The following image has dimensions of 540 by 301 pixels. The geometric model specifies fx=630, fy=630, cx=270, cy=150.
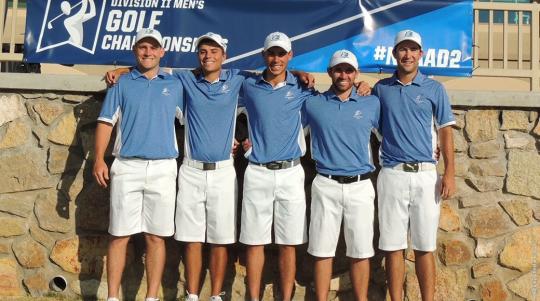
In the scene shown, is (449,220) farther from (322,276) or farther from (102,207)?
(102,207)

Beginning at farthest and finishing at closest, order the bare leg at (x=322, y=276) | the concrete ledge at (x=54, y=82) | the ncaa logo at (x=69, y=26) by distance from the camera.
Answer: the ncaa logo at (x=69, y=26)
the concrete ledge at (x=54, y=82)
the bare leg at (x=322, y=276)

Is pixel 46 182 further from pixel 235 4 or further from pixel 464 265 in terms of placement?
pixel 464 265

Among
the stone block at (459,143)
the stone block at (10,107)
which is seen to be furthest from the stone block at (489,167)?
the stone block at (10,107)

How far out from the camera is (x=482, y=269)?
5.07m

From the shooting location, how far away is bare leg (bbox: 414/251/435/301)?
14.9 feet

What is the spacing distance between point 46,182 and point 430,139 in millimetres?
3033

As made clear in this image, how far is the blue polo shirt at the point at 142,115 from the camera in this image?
4492mm

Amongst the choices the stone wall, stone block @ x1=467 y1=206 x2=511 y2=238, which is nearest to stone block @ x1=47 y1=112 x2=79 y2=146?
the stone wall

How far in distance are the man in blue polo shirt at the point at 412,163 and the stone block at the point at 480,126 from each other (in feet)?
Result: 2.08

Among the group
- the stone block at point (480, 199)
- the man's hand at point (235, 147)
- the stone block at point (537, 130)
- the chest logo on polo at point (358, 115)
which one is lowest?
Answer: the stone block at point (480, 199)

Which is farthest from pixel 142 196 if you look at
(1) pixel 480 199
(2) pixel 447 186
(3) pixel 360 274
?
(1) pixel 480 199

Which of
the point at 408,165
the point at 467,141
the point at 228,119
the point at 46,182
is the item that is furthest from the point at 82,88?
the point at 467,141

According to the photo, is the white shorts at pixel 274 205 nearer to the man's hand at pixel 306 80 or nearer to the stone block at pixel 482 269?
the man's hand at pixel 306 80

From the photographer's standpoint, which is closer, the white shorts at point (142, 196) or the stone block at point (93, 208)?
the white shorts at point (142, 196)
